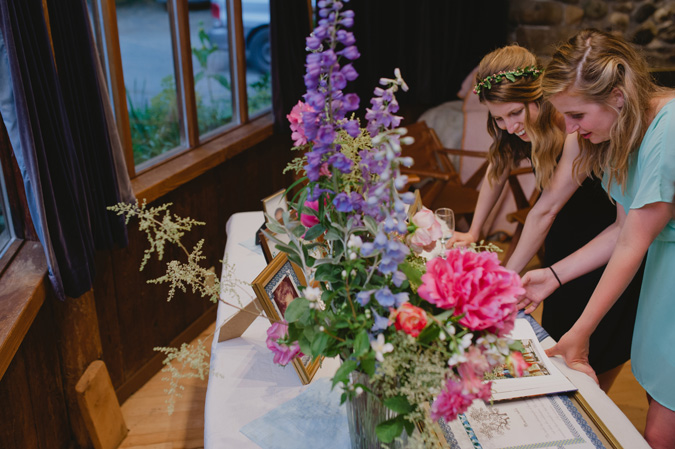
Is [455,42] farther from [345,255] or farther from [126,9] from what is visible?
[345,255]

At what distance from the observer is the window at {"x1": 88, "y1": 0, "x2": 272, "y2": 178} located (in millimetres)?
2686

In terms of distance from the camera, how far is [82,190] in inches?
83.3

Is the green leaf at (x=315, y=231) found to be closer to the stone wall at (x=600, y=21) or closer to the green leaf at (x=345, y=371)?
the green leaf at (x=345, y=371)

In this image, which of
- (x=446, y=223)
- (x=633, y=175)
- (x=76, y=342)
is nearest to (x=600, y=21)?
(x=446, y=223)

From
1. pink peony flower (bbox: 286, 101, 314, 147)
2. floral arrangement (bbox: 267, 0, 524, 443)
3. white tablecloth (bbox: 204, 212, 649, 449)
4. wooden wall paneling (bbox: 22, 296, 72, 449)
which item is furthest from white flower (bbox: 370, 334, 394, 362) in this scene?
wooden wall paneling (bbox: 22, 296, 72, 449)

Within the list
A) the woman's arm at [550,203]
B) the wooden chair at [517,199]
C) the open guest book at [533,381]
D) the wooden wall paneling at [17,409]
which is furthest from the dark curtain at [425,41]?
the open guest book at [533,381]

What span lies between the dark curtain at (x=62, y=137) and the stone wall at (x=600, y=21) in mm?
3576

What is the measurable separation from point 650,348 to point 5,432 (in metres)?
1.82

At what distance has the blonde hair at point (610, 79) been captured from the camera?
143 centimetres

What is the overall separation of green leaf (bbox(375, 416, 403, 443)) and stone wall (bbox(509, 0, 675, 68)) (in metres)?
4.19

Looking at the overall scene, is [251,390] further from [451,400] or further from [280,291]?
[451,400]

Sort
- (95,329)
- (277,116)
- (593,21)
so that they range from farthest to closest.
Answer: (593,21) → (277,116) → (95,329)

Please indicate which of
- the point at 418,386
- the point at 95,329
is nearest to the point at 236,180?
the point at 95,329

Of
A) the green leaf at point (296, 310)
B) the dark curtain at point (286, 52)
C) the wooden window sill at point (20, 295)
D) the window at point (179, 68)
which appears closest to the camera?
the green leaf at point (296, 310)
